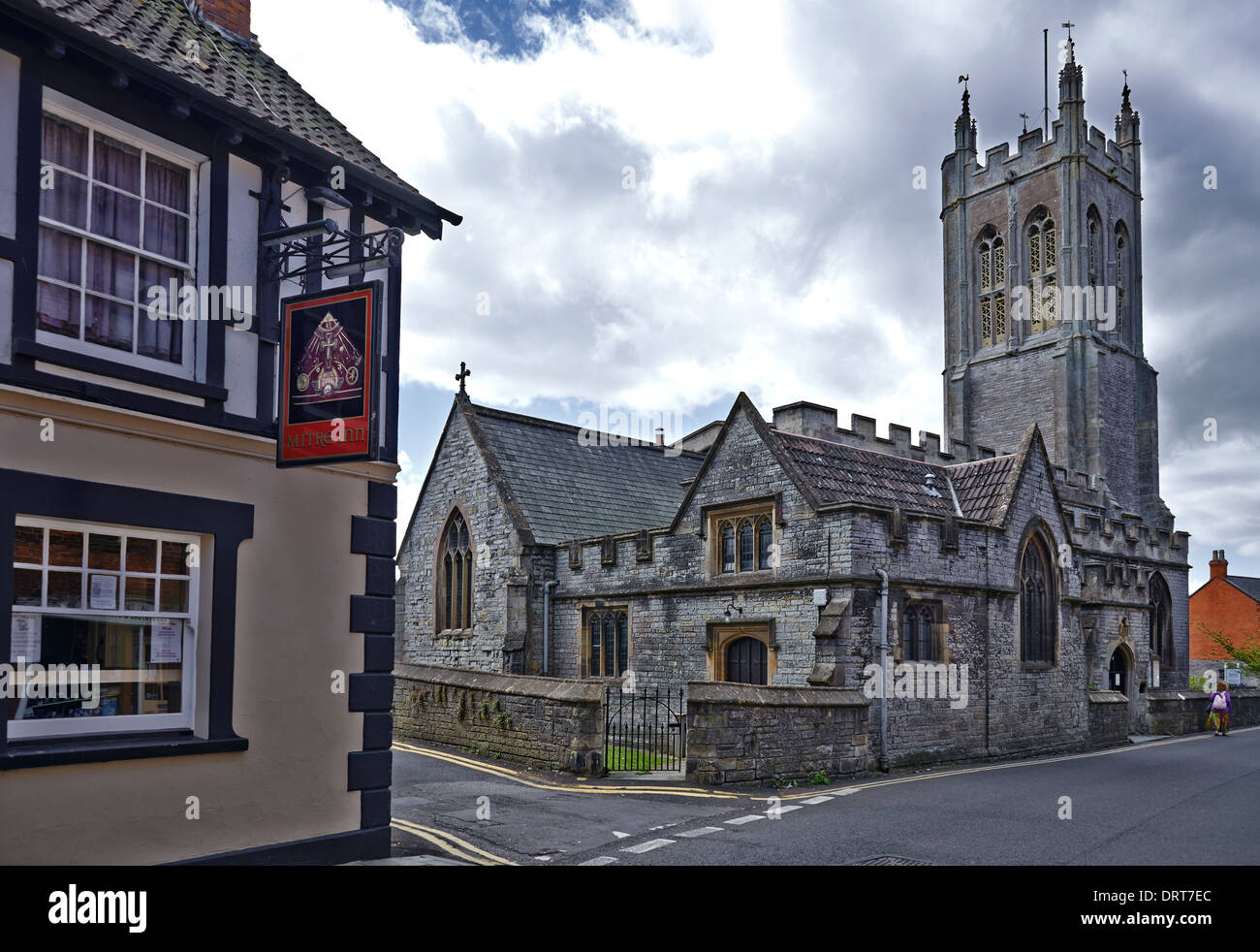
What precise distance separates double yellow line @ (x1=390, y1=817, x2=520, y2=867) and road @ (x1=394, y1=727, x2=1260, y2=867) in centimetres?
2

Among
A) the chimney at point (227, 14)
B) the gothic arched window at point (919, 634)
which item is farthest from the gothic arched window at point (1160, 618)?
the chimney at point (227, 14)

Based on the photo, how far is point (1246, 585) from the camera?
59688 millimetres

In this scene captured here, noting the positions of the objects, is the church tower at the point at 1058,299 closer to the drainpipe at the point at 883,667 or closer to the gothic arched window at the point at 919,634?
the gothic arched window at the point at 919,634

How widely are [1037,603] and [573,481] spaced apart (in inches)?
531

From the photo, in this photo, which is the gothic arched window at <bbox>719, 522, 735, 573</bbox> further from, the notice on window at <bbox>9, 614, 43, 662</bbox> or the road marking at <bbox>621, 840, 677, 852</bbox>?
the notice on window at <bbox>9, 614, 43, 662</bbox>

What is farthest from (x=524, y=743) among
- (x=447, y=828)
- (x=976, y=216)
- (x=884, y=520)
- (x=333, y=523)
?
(x=976, y=216)

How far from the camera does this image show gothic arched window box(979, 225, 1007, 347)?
56.9 m

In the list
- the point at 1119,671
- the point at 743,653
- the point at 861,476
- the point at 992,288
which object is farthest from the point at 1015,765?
the point at 992,288

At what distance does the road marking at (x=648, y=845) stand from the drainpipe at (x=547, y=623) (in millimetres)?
15204

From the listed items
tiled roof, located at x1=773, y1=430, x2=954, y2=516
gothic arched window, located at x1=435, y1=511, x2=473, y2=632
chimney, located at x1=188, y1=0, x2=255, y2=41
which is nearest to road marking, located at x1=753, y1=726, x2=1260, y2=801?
tiled roof, located at x1=773, y1=430, x2=954, y2=516

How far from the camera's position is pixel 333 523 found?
10.1 metres

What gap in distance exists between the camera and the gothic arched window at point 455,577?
94.9ft

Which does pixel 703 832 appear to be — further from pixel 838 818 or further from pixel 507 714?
pixel 507 714
